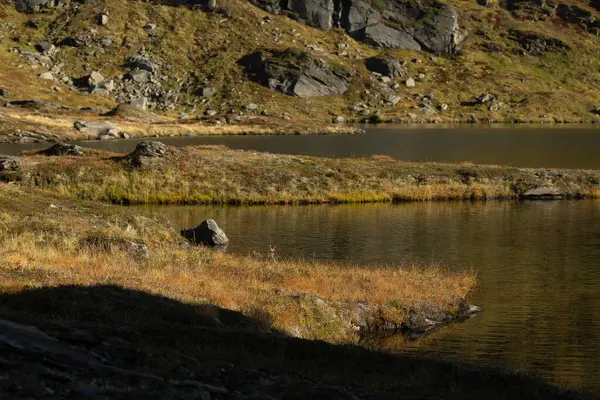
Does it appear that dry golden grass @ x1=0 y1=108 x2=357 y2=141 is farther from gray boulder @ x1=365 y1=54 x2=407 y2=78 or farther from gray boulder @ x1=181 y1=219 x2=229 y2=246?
gray boulder @ x1=181 y1=219 x2=229 y2=246

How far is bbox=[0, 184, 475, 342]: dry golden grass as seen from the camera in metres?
22.8

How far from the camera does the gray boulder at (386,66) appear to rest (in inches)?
7239

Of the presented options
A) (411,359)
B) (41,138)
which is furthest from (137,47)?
(411,359)

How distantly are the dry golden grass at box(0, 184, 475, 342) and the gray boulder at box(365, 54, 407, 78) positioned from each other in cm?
15217

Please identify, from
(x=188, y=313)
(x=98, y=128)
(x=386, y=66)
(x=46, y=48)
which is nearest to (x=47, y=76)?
(x=46, y=48)

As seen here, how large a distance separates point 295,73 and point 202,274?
145 meters

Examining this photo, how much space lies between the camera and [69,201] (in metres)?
41.2

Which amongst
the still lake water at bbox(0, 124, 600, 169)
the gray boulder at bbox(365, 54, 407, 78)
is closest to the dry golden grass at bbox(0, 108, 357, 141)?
the still lake water at bbox(0, 124, 600, 169)

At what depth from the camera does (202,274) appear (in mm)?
27438

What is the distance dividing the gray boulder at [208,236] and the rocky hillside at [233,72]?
4292 inches

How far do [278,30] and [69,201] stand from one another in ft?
517

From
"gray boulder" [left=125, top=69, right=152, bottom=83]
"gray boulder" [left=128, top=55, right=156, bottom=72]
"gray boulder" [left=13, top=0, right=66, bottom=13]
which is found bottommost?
"gray boulder" [left=125, top=69, right=152, bottom=83]

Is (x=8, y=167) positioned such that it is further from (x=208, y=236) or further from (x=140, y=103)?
(x=140, y=103)

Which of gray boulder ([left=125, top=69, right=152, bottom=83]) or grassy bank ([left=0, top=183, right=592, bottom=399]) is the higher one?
gray boulder ([left=125, top=69, right=152, bottom=83])
